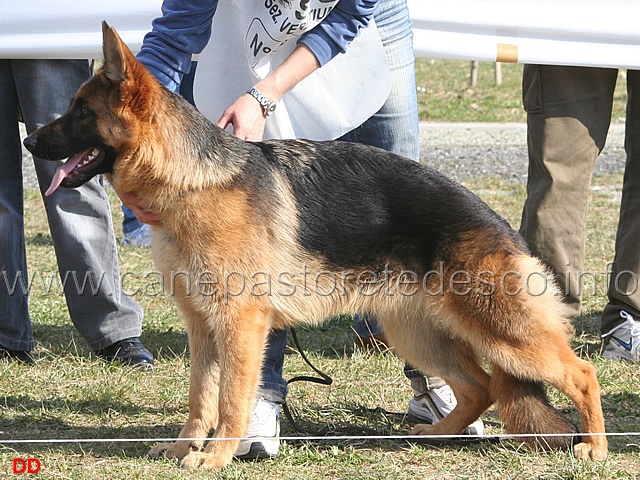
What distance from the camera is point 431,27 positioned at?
20.3ft

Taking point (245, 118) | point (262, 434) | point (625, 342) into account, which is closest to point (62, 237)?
point (245, 118)

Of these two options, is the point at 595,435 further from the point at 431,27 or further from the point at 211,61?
the point at 431,27

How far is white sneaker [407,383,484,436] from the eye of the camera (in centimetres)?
395

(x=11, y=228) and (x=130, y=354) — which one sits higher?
(x=11, y=228)

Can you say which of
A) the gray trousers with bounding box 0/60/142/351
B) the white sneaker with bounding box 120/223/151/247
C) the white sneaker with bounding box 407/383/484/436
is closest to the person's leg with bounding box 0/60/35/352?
the gray trousers with bounding box 0/60/142/351

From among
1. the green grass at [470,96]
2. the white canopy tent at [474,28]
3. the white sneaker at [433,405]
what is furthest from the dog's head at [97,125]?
the green grass at [470,96]

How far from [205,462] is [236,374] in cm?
38

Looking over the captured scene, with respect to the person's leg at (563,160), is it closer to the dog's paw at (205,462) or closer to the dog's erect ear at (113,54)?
the dog's paw at (205,462)

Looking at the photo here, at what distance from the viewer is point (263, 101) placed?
11.6 ft

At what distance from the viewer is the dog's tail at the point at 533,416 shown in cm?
341

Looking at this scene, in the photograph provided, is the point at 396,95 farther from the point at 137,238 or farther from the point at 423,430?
the point at 137,238

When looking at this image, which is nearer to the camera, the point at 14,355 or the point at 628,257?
the point at 14,355

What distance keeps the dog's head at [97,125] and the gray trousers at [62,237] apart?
5.02 ft

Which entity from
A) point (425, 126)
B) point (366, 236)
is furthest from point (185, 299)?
point (425, 126)
